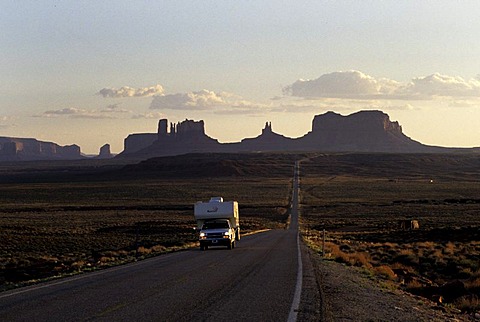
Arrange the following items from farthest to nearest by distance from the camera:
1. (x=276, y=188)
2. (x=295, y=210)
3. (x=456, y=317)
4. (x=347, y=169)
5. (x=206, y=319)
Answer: (x=347, y=169) → (x=276, y=188) → (x=295, y=210) → (x=456, y=317) → (x=206, y=319)

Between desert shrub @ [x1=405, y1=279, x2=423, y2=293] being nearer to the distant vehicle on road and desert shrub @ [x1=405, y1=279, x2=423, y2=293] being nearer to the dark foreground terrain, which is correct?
the dark foreground terrain

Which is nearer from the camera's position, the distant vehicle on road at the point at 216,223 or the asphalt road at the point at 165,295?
the asphalt road at the point at 165,295

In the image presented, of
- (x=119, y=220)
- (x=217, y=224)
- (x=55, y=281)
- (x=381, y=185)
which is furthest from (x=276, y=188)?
(x=55, y=281)

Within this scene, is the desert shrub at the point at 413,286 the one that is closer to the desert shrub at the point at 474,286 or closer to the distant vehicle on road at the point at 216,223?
the desert shrub at the point at 474,286

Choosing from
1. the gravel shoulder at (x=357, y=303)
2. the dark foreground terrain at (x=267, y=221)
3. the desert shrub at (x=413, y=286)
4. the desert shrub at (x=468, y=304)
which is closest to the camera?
the gravel shoulder at (x=357, y=303)

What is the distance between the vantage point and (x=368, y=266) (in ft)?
85.0

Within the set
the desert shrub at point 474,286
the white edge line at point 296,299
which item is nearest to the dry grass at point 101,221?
the white edge line at point 296,299

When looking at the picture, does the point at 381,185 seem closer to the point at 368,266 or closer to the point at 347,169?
the point at 347,169

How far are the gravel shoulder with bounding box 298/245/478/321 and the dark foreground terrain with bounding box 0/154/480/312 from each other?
113 cm

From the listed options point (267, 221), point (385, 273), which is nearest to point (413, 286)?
point (385, 273)

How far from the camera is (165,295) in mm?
14672

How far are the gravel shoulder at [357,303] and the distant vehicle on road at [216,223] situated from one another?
38.1 ft

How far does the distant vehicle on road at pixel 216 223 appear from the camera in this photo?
3222 cm

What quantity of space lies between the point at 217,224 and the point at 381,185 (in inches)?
4175
